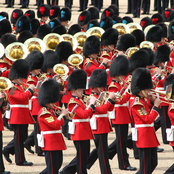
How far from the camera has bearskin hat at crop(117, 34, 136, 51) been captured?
25.8 feet

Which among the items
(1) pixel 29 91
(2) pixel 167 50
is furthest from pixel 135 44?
(1) pixel 29 91

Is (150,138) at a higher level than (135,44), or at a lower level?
lower

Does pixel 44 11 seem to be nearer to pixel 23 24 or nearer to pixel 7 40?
pixel 23 24

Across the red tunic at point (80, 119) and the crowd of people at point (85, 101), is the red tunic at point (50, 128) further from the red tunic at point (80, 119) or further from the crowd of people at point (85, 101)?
the red tunic at point (80, 119)

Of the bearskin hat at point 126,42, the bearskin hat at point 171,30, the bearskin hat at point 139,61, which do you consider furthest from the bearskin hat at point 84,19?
the bearskin hat at point 139,61

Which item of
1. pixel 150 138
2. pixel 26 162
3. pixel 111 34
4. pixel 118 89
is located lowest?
pixel 26 162

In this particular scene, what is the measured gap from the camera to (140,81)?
493 cm

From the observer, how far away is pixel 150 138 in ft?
15.8

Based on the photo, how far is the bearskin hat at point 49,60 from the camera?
6.41m

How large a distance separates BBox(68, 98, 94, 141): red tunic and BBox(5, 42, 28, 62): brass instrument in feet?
6.44

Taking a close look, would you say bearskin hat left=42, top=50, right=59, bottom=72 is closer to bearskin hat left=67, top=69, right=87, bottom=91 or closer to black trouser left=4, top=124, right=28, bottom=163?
black trouser left=4, top=124, right=28, bottom=163

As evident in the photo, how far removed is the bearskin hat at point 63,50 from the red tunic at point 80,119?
2.17 m

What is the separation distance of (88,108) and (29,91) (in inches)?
34.2

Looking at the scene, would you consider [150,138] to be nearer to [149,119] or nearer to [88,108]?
[149,119]
